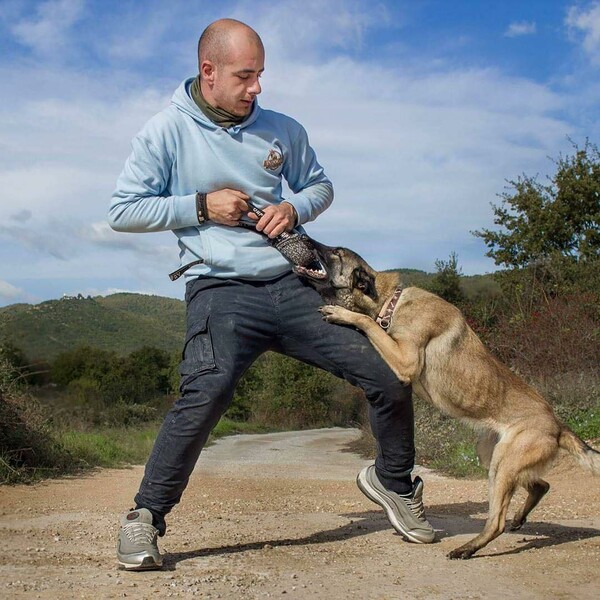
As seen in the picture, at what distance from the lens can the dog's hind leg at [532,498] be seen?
5398 mm

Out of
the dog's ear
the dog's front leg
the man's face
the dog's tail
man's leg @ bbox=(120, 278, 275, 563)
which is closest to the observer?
man's leg @ bbox=(120, 278, 275, 563)

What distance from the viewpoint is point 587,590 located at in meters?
3.93

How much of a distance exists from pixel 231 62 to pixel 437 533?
3307mm

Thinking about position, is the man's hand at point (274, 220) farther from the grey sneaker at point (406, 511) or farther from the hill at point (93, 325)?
the hill at point (93, 325)

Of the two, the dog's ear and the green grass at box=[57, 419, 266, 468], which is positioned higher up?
the dog's ear

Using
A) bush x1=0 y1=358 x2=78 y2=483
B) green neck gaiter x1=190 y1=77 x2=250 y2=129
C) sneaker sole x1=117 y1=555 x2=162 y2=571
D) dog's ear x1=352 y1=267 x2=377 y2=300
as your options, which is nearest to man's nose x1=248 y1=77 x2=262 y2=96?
green neck gaiter x1=190 y1=77 x2=250 y2=129

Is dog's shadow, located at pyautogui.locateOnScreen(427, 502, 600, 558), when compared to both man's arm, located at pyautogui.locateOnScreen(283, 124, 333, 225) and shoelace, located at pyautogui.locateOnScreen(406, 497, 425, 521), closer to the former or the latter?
shoelace, located at pyautogui.locateOnScreen(406, 497, 425, 521)

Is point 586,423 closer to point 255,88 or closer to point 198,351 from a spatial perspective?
point 198,351

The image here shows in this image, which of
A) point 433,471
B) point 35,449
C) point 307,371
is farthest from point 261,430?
point 35,449

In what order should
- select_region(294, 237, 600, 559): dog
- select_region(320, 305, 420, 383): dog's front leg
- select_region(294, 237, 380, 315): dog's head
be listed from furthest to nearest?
select_region(294, 237, 380, 315): dog's head < select_region(294, 237, 600, 559): dog < select_region(320, 305, 420, 383): dog's front leg

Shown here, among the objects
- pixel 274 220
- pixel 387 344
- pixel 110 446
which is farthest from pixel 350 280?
pixel 110 446

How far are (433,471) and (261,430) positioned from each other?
12.9 meters

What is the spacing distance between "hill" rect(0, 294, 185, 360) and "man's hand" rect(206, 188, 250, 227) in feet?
22.7

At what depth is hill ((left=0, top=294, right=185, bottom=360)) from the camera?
39.1 ft
